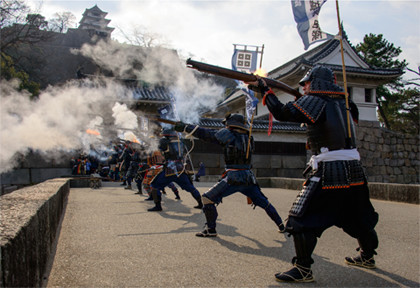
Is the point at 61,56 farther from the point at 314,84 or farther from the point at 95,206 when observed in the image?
the point at 314,84

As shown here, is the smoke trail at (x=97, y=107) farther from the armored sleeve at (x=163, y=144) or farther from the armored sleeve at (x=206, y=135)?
the armored sleeve at (x=206, y=135)

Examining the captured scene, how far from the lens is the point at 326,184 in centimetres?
325

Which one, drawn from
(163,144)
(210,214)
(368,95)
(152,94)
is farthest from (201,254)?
(368,95)

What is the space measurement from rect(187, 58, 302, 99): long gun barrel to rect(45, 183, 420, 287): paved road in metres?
1.81

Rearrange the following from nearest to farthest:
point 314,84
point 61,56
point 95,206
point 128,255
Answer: point 314,84 < point 128,255 < point 95,206 < point 61,56

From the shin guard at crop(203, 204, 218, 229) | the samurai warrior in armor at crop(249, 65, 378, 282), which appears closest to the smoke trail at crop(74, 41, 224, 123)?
the shin guard at crop(203, 204, 218, 229)

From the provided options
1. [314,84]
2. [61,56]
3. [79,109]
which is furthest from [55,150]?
[61,56]

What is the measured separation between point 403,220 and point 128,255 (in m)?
5.05

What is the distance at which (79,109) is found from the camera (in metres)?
18.3

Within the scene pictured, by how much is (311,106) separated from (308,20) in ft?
5.28

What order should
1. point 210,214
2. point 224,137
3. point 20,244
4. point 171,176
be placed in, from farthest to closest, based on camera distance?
A: point 171,176 → point 224,137 → point 210,214 → point 20,244

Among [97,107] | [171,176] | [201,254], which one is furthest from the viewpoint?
[97,107]

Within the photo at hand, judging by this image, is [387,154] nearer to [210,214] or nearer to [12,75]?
[210,214]

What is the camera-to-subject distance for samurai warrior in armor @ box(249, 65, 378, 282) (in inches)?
125
